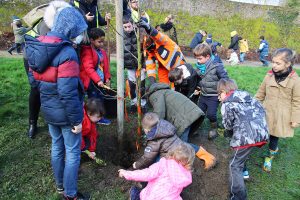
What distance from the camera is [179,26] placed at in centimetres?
1836

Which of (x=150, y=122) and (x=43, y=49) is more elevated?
(x=43, y=49)

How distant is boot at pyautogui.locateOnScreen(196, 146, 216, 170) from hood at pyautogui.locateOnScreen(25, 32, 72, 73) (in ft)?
7.56

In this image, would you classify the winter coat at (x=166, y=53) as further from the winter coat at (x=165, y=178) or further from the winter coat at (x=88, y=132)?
the winter coat at (x=165, y=178)

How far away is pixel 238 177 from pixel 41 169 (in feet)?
7.77

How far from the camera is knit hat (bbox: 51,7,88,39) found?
8.25 feet

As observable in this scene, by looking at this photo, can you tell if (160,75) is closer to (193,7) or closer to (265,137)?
(265,137)

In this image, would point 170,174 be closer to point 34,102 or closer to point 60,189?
point 60,189

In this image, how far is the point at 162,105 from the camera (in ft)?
12.2

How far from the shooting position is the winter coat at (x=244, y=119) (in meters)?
3.11

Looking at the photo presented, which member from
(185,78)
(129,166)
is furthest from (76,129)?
(185,78)

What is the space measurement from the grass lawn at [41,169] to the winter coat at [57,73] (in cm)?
108

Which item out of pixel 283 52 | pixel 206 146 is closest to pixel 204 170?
pixel 206 146

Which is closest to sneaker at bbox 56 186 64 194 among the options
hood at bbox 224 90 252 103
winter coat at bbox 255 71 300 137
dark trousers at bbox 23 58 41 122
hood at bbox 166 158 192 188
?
hood at bbox 166 158 192 188

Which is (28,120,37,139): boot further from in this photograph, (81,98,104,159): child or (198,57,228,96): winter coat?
(198,57,228,96): winter coat
